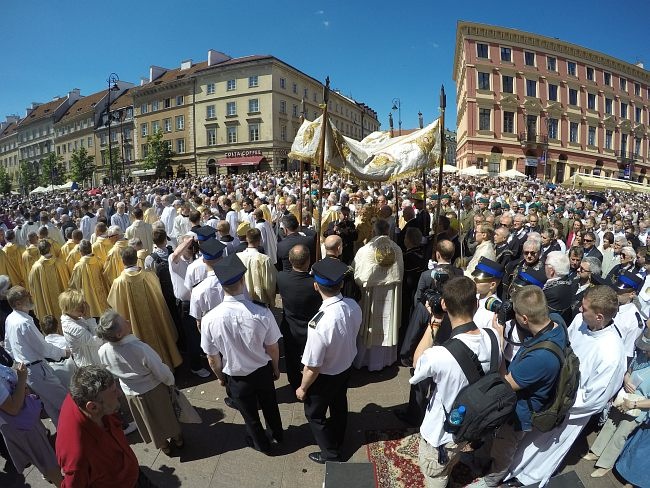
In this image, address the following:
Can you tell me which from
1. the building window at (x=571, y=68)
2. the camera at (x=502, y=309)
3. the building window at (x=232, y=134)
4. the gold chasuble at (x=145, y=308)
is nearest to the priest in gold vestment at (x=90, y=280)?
the gold chasuble at (x=145, y=308)

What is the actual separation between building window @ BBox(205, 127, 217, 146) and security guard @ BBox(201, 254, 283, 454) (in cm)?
4835

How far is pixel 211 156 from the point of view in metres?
47.4

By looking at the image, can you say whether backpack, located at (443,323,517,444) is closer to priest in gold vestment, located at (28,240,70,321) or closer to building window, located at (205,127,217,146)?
priest in gold vestment, located at (28,240,70,321)

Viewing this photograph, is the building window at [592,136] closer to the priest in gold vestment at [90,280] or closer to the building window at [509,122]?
the building window at [509,122]

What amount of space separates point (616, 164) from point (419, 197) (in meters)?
53.8

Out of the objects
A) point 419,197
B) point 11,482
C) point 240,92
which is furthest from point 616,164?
point 11,482

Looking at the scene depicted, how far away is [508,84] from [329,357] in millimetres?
46833

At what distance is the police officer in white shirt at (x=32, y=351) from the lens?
10.9ft

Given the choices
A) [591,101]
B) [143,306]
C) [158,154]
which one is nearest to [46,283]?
[143,306]

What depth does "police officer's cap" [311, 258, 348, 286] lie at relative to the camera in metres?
2.95

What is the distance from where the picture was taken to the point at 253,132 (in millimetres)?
45219

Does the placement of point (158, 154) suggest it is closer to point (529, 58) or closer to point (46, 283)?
point (46, 283)

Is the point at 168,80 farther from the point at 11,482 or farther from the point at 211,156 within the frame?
the point at 11,482

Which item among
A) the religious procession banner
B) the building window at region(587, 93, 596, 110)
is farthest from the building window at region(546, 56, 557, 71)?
the religious procession banner
